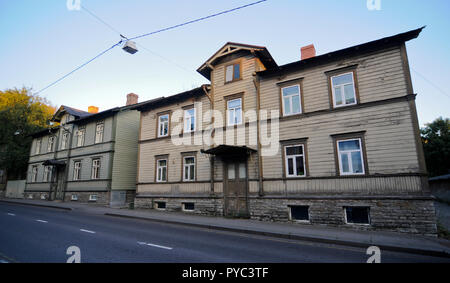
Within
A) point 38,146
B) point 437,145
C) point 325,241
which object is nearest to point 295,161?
point 325,241

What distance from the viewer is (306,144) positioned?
42.1 feet

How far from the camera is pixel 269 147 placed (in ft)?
45.5

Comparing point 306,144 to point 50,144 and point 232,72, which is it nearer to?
point 232,72

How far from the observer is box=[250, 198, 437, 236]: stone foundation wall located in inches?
385

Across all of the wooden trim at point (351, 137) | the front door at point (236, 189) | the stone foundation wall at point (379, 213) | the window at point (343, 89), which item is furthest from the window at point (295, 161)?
the window at point (343, 89)

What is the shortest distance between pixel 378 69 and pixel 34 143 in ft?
125

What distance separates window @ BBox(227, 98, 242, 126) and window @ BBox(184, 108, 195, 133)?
313 cm

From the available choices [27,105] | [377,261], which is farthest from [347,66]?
[27,105]

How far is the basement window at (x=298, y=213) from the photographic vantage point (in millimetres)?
12344

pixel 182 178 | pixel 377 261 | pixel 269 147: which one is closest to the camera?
pixel 377 261

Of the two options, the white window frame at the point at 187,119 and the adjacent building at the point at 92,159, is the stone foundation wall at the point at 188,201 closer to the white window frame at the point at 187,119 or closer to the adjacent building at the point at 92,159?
the adjacent building at the point at 92,159

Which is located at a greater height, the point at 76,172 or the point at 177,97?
the point at 177,97

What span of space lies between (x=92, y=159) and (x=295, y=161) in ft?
64.7
